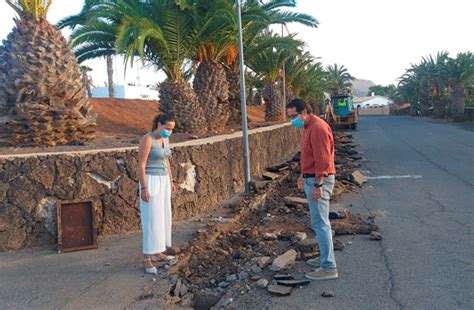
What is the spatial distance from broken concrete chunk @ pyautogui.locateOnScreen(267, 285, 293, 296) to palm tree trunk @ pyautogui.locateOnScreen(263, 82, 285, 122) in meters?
20.3

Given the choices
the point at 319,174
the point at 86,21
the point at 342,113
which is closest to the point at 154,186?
the point at 319,174

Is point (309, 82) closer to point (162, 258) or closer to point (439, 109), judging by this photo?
point (439, 109)

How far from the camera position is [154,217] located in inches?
210

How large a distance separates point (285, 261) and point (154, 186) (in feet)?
5.43

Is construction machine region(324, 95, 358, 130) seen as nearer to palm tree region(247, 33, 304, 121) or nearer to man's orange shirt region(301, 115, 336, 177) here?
palm tree region(247, 33, 304, 121)

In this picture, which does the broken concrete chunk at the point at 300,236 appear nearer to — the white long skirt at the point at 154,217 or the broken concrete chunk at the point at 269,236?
the broken concrete chunk at the point at 269,236

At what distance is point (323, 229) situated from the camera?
4.90 meters

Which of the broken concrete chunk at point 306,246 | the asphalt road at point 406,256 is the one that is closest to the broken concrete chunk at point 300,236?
the broken concrete chunk at point 306,246

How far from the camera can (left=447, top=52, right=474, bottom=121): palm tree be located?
1805 inches

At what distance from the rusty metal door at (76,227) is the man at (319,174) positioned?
2914 millimetres

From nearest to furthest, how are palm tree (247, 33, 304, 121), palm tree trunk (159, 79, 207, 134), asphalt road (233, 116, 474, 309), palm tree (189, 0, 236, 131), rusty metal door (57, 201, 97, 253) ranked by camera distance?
1. asphalt road (233, 116, 474, 309)
2. rusty metal door (57, 201, 97, 253)
3. palm tree trunk (159, 79, 207, 134)
4. palm tree (189, 0, 236, 131)
5. palm tree (247, 33, 304, 121)

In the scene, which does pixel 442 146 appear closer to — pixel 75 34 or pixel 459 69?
pixel 75 34

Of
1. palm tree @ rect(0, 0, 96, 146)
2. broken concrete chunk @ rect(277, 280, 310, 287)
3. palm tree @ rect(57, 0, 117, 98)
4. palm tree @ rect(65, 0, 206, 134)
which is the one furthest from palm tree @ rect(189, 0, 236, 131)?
broken concrete chunk @ rect(277, 280, 310, 287)

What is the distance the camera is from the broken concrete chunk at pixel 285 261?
5.05m
